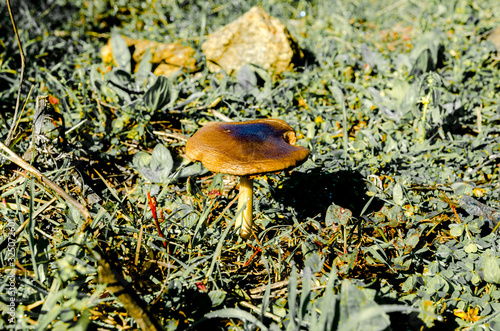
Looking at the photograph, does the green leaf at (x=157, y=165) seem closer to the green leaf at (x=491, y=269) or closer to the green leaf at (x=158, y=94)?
the green leaf at (x=158, y=94)

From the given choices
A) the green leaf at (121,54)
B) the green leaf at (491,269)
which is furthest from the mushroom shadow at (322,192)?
the green leaf at (121,54)

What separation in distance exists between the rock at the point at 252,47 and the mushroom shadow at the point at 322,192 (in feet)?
5.68

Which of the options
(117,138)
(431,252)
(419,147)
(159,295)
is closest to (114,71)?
(117,138)

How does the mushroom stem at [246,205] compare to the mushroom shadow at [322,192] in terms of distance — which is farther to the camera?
the mushroom shadow at [322,192]

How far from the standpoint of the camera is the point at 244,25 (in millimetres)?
4242

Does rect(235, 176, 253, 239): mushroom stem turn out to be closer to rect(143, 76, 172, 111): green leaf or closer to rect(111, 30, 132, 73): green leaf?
rect(143, 76, 172, 111): green leaf

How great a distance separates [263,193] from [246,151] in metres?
0.89

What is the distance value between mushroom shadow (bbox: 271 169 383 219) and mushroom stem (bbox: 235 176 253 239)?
0.43 meters

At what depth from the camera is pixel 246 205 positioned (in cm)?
207

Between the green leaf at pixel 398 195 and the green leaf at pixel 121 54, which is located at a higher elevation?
the green leaf at pixel 121 54

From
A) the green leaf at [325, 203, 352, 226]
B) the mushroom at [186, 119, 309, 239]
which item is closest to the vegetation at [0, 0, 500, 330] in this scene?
the green leaf at [325, 203, 352, 226]

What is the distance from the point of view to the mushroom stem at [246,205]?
6.88 ft

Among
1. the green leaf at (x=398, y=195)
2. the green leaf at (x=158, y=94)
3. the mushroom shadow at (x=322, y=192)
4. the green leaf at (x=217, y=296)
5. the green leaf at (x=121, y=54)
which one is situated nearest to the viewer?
the green leaf at (x=217, y=296)

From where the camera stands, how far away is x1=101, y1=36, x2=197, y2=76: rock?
13.2 ft
